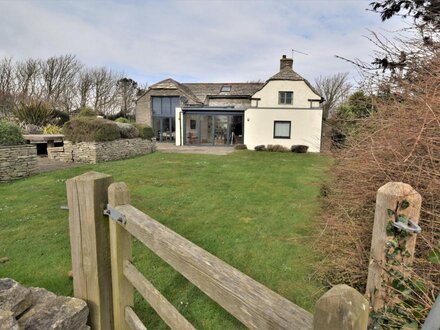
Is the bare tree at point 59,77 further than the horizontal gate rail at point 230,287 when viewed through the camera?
Yes

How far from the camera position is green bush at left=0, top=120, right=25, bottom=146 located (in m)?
8.95

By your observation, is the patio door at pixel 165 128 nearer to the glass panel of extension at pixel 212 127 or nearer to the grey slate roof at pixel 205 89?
the grey slate roof at pixel 205 89

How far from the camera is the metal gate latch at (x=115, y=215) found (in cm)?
169

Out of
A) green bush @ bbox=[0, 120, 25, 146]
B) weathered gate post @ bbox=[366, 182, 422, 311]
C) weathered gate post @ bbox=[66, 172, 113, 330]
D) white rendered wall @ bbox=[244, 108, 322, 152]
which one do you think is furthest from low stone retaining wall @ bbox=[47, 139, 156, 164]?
weathered gate post @ bbox=[366, 182, 422, 311]

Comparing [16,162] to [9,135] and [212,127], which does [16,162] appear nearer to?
[9,135]

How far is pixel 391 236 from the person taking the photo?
162 centimetres

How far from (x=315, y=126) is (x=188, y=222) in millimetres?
17575

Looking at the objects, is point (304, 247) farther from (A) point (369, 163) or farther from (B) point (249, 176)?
(B) point (249, 176)

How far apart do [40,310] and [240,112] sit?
21.2m

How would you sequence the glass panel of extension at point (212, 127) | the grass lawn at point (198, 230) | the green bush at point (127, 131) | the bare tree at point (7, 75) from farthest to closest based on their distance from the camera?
1. the bare tree at point (7, 75)
2. the glass panel of extension at point (212, 127)
3. the green bush at point (127, 131)
4. the grass lawn at point (198, 230)

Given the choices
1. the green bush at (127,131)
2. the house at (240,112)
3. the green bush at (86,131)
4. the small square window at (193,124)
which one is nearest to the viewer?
the green bush at (86,131)

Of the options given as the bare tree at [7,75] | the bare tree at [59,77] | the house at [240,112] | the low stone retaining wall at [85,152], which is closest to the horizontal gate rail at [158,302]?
the low stone retaining wall at [85,152]

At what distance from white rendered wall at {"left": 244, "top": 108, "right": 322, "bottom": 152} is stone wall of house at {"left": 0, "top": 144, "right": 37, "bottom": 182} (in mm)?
14850

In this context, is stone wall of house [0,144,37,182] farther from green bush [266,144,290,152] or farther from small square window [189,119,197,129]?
small square window [189,119,197,129]
